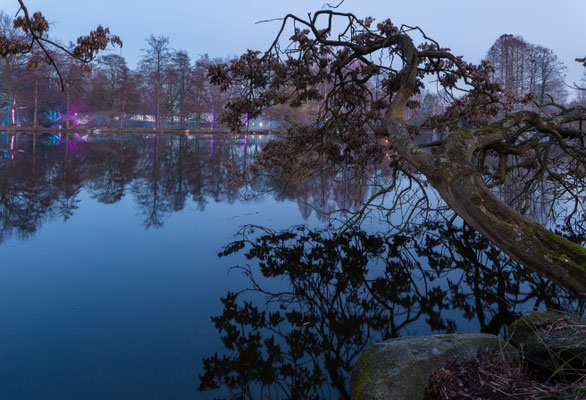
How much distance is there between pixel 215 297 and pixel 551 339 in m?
4.26

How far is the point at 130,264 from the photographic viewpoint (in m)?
6.75

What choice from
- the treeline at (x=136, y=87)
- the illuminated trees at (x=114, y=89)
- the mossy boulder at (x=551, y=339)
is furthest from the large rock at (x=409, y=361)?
the illuminated trees at (x=114, y=89)

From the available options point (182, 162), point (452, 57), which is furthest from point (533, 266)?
point (182, 162)

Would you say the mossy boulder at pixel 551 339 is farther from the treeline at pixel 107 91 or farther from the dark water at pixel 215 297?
the treeline at pixel 107 91

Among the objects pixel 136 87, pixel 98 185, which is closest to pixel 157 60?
pixel 136 87

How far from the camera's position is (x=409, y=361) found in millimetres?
3131

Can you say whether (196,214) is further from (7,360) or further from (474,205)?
(474,205)

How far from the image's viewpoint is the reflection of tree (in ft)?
12.8

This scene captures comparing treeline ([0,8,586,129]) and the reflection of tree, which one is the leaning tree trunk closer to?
the reflection of tree

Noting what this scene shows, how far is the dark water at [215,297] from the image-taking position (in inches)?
148

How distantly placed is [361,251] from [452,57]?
4361 mm

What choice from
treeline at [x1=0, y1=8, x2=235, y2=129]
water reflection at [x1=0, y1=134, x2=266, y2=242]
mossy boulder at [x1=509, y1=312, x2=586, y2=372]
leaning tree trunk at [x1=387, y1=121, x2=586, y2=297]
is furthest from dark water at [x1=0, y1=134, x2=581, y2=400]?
treeline at [x1=0, y1=8, x2=235, y2=129]

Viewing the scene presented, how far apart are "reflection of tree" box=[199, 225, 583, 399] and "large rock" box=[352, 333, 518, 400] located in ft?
1.88

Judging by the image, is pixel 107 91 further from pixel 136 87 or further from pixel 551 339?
pixel 551 339
